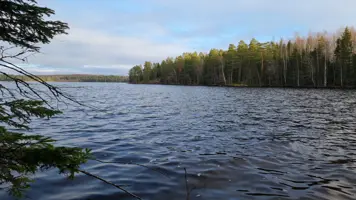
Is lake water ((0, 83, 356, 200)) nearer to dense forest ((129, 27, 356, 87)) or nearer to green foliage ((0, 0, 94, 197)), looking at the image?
green foliage ((0, 0, 94, 197))

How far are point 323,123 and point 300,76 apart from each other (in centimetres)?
6565

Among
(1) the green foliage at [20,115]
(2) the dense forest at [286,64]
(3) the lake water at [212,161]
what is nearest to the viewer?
(1) the green foliage at [20,115]

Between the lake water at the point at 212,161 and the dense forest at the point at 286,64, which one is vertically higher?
the dense forest at the point at 286,64

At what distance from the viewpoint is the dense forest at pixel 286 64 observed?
65.8 meters

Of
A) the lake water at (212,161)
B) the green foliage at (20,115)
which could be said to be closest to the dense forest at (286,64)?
the lake water at (212,161)

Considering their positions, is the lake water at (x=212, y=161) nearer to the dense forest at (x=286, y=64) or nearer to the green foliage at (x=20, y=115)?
the green foliage at (x=20, y=115)

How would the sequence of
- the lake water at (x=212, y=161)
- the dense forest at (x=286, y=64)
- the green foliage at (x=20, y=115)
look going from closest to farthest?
the green foliage at (x=20, y=115) < the lake water at (x=212, y=161) < the dense forest at (x=286, y=64)


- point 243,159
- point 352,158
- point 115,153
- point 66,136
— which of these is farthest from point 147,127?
point 352,158

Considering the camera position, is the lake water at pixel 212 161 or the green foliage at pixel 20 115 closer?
the green foliage at pixel 20 115

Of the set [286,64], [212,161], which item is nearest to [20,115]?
[212,161]

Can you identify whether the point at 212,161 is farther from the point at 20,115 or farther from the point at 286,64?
the point at 286,64

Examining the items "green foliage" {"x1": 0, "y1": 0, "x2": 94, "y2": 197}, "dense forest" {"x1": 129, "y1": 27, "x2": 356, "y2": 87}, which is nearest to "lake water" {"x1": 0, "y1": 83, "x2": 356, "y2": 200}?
"green foliage" {"x1": 0, "y1": 0, "x2": 94, "y2": 197}

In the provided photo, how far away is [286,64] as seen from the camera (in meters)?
79.1

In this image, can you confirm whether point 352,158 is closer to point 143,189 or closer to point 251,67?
point 143,189
